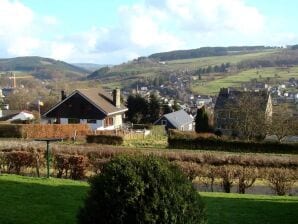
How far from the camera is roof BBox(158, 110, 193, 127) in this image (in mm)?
72250

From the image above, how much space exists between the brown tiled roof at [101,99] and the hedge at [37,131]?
7884 millimetres

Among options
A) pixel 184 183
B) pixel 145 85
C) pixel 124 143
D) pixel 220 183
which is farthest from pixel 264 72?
pixel 184 183

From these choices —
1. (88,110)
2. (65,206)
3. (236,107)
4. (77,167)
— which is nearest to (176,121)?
(236,107)

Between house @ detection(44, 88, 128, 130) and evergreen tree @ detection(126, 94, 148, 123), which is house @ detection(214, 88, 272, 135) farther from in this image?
house @ detection(44, 88, 128, 130)

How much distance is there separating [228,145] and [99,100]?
20801 millimetres

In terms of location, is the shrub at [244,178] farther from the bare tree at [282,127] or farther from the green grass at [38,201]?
the bare tree at [282,127]

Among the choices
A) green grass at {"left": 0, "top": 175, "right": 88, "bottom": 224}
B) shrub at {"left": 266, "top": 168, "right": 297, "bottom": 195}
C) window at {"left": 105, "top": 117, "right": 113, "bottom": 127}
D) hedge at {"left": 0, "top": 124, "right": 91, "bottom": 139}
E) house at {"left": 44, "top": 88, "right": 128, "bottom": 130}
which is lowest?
shrub at {"left": 266, "top": 168, "right": 297, "bottom": 195}

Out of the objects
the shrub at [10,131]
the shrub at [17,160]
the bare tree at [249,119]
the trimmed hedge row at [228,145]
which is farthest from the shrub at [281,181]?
the bare tree at [249,119]

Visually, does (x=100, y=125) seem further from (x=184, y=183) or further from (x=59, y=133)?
(x=184, y=183)

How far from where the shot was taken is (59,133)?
154 feet

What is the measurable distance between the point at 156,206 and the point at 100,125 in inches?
1923

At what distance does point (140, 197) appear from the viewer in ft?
23.5

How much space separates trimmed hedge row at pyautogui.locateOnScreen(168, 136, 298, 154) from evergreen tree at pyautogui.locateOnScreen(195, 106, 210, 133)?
69.4 feet

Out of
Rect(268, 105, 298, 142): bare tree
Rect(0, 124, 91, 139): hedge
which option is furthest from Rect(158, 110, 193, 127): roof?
Rect(0, 124, 91, 139): hedge
